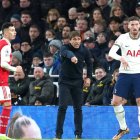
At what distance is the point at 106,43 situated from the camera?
1980 cm

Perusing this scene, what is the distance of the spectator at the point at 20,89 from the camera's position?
18859 mm

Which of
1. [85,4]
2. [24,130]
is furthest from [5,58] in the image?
[85,4]

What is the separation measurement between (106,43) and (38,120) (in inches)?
135

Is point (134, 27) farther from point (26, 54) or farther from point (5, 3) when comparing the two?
point (5, 3)

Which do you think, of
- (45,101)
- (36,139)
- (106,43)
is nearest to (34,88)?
(45,101)

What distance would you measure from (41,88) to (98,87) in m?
1.34

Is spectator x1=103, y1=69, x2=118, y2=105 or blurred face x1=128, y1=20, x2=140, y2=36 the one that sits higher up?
blurred face x1=128, y1=20, x2=140, y2=36

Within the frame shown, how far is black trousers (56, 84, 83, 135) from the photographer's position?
1580cm

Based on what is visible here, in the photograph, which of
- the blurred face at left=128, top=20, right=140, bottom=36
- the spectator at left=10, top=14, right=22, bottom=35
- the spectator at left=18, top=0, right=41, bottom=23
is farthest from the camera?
the spectator at left=18, top=0, right=41, bottom=23

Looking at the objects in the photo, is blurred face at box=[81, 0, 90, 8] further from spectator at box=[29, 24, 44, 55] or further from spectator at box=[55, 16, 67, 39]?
spectator at box=[29, 24, 44, 55]

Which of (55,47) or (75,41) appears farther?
(55,47)

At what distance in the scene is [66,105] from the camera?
15883mm

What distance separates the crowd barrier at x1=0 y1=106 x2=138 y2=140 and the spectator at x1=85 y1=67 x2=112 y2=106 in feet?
2.89

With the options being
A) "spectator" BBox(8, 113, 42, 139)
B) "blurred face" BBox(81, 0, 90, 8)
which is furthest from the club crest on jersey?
"blurred face" BBox(81, 0, 90, 8)
